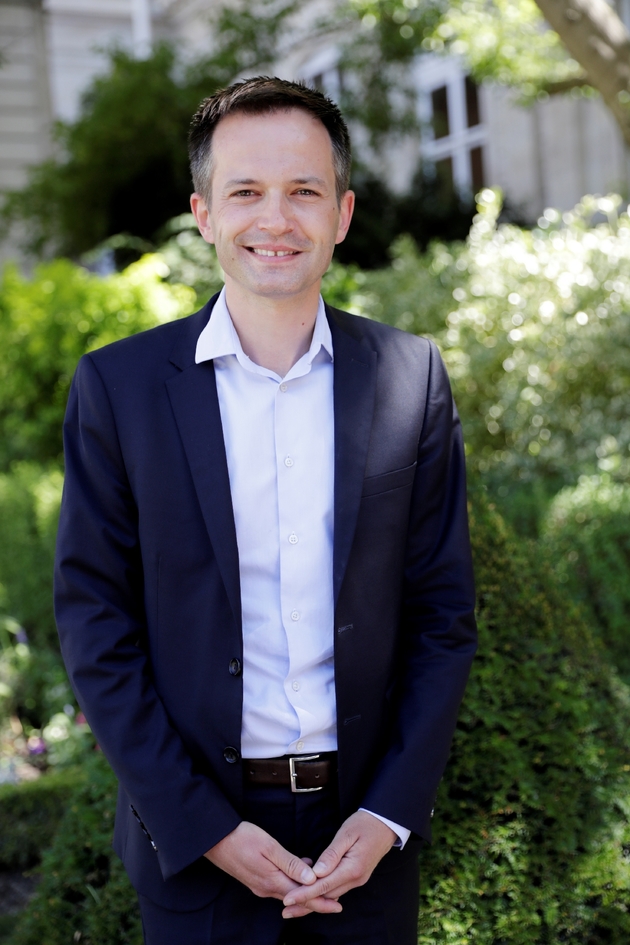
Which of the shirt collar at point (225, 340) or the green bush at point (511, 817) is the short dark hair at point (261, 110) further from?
the green bush at point (511, 817)

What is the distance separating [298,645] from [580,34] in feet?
15.7

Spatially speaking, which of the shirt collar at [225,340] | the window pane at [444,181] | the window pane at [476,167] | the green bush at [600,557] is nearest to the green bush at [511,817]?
the shirt collar at [225,340]

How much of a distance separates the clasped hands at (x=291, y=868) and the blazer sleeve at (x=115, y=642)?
0.05 m

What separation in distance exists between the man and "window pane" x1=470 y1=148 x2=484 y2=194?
12.2 meters

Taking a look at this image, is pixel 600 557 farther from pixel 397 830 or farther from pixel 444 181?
pixel 444 181

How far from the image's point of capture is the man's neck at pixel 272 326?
1870 mm

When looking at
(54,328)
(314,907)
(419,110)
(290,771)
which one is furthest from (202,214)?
(419,110)

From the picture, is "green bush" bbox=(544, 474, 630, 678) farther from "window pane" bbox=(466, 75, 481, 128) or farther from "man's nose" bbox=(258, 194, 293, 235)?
"window pane" bbox=(466, 75, 481, 128)

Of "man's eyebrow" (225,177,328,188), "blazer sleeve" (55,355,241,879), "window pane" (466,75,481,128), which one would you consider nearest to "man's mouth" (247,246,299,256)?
"man's eyebrow" (225,177,328,188)

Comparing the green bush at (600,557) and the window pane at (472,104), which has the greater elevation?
the window pane at (472,104)

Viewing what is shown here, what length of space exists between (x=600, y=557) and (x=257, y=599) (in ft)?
8.61

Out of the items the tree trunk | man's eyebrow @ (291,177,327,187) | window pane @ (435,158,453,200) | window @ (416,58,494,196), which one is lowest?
man's eyebrow @ (291,177,327,187)

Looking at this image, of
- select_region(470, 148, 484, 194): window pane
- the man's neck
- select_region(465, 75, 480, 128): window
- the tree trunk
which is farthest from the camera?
select_region(470, 148, 484, 194): window pane

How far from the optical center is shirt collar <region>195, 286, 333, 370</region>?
183 centimetres
